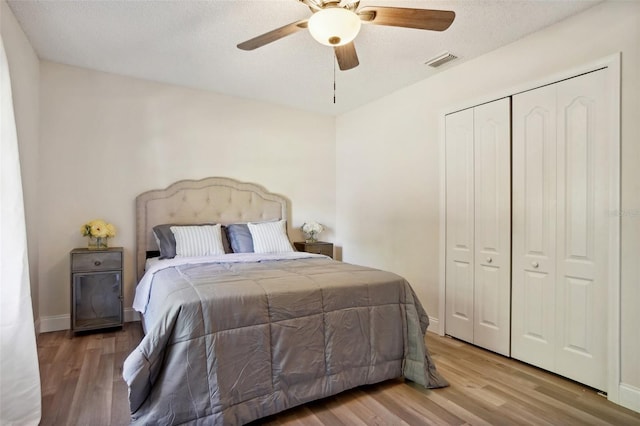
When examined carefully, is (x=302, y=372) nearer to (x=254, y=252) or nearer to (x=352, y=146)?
(x=254, y=252)

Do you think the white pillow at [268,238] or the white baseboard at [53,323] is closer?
the white baseboard at [53,323]

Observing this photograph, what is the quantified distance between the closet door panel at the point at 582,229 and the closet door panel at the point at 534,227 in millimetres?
60

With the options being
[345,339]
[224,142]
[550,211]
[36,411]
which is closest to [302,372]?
[345,339]

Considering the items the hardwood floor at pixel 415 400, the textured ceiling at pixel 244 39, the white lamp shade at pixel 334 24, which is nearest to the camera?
the white lamp shade at pixel 334 24

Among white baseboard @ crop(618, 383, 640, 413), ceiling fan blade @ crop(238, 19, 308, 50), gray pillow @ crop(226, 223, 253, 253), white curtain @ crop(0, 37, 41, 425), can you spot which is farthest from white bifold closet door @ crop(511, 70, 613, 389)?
white curtain @ crop(0, 37, 41, 425)

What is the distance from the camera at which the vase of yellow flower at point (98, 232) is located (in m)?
3.14

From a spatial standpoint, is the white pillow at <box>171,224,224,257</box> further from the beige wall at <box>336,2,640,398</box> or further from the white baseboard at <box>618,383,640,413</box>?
the white baseboard at <box>618,383,640,413</box>

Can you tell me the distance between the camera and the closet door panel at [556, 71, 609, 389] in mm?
2217

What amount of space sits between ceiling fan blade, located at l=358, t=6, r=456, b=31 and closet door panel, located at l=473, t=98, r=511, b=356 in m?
1.26

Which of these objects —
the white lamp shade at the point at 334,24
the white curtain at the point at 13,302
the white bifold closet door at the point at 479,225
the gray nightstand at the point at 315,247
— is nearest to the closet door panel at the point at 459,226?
the white bifold closet door at the point at 479,225

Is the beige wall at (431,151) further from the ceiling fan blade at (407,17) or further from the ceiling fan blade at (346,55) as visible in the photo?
the ceiling fan blade at (346,55)

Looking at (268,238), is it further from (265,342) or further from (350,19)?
(350,19)

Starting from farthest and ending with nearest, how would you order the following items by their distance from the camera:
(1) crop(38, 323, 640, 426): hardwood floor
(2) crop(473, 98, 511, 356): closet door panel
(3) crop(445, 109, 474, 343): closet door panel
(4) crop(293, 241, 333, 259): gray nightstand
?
(4) crop(293, 241, 333, 259): gray nightstand
(3) crop(445, 109, 474, 343): closet door panel
(2) crop(473, 98, 511, 356): closet door panel
(1) crop(38, 323, 640, 426): hardwood floor

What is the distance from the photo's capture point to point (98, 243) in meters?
3.25
